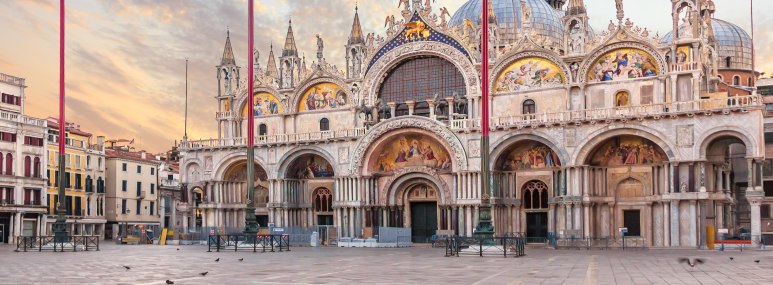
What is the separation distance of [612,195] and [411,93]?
16.6 m

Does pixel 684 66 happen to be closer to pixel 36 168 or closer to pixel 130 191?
pixel 36 168

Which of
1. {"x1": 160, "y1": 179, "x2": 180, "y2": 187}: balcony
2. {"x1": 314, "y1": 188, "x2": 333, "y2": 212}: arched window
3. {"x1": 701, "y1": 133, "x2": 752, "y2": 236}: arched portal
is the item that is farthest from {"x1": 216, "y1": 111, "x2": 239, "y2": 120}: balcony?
{"x1": 701, "y1": 133, "x2": 752, "y2": 236}: arched portal

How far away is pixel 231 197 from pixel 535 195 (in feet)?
79.7

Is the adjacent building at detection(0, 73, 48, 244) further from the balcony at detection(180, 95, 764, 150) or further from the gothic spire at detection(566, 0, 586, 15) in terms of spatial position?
the gothic spire at detection(566, 0, 586, 15)

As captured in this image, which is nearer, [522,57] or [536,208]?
[536,208]

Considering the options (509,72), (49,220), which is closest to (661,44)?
(509,72)

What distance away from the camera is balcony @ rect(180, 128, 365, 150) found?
63469 mm

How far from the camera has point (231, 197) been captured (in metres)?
69.9

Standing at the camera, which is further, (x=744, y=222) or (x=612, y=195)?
(x=744, y=222)

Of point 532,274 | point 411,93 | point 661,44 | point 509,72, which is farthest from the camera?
point 411,93

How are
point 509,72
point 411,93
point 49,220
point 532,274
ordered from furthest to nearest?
point 49,220 < point 411,93 < point 509,72 < point 532,274

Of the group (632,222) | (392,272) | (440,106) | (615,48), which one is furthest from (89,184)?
(392,272)

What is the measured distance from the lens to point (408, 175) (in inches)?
2436

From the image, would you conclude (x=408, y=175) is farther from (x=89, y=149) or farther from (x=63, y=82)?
(x=89, y=149)
